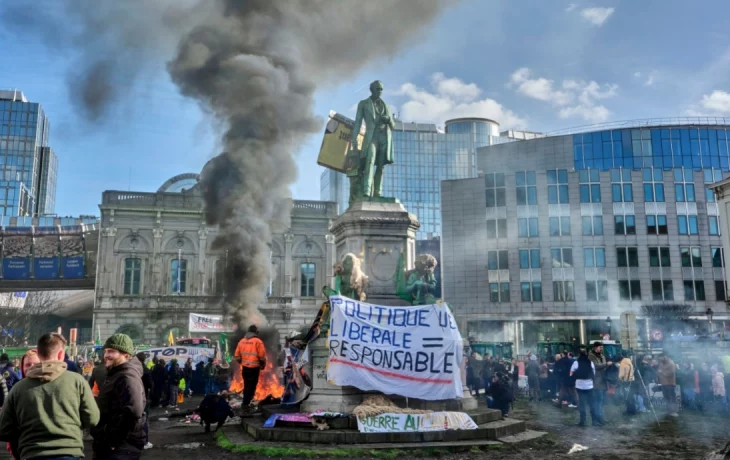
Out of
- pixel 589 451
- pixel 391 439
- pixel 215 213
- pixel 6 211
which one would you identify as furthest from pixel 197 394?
pixel 6 211

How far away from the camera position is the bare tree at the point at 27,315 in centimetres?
4244

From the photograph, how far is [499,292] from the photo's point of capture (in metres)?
43.4

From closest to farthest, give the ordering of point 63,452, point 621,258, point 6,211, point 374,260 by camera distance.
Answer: point 63,452
point 374,260
point 621,258
point 6,211

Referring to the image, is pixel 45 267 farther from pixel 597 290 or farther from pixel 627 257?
pixel 627 257

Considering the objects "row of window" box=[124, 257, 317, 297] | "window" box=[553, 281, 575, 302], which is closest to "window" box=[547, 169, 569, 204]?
"window" box=[553, 281, 575, 302]

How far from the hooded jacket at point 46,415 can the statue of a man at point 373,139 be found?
879 cm

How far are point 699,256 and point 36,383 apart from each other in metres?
46.5

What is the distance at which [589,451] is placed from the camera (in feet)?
28.6

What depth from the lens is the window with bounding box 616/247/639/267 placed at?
42438 mm

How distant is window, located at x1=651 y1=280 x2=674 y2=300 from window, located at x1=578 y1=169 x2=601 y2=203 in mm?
6970

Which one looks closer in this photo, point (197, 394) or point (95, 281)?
point (197, 394)

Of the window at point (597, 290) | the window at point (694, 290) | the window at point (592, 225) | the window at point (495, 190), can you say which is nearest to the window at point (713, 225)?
the window at point (694, 290)

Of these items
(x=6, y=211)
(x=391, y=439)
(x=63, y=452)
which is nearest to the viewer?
(x=63, y=452)

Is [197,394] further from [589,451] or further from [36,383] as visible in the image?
[36,383]
